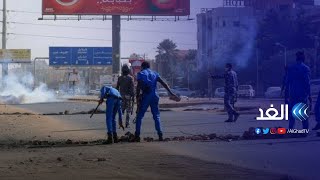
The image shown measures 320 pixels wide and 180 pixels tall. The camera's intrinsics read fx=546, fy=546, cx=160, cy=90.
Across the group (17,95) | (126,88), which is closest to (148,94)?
(126,88)

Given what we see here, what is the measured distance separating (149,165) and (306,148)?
304 cm

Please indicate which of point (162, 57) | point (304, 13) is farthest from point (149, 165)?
point (162, 57)

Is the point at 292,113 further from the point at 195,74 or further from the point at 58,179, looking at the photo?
the point at 195,74

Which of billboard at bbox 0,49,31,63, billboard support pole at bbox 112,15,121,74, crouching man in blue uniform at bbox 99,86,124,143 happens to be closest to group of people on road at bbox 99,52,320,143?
crouching man in blue uniform at bbox 99,86,124,143

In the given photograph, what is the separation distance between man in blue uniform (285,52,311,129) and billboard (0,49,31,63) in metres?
49.5

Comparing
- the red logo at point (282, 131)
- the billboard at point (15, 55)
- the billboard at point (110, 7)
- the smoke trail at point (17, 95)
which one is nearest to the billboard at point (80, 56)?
the smoke trail at point (17, 95)

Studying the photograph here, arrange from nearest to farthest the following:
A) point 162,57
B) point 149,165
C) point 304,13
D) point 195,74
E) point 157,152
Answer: point 149,165 < point 157,152 < point 304,13 < point 195,74 < point 162,57

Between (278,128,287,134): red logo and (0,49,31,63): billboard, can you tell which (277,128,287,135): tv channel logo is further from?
(0,49,31,63): billboard

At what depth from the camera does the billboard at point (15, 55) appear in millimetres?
57875

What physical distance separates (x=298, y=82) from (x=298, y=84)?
44 millimetres

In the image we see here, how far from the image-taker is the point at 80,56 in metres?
54.2

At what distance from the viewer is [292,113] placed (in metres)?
11.5

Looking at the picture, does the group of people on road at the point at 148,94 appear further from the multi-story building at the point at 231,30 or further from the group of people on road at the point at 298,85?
the multi-story building at the point at 231,30

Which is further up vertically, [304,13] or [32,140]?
[304,13]
